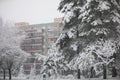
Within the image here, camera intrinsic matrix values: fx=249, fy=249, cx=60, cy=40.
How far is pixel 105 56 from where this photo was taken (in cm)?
1052

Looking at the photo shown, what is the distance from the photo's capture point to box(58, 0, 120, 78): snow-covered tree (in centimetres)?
1079

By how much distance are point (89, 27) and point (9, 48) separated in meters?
11.9

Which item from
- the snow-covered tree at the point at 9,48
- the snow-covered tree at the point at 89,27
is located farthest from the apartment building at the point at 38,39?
the snow-covered tree at the point at 89,27

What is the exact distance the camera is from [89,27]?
1135 centimetres

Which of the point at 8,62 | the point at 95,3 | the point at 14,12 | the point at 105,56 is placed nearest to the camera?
the point at 105,56

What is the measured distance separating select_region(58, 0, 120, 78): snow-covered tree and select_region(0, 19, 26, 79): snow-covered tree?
980cm

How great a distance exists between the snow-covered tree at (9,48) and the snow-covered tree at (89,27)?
32.1 feet

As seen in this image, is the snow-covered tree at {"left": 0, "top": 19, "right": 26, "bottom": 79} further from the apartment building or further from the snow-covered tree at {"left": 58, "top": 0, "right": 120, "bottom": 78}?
the apartment building

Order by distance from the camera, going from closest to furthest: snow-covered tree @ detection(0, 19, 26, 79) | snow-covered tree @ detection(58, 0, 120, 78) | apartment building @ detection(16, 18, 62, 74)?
snow-covered tree @ detection(58, 0, 120, 78) < snow-covered tree @ detection(0, 19, 26, 79) < apartment building @ detection(16, 18, 62, 74)

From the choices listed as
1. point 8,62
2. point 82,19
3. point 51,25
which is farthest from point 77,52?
point 51,25

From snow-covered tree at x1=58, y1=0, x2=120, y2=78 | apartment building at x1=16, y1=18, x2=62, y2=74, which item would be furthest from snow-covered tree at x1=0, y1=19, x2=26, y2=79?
apartment building at x1=16, y1=18, x2=62, y2=74

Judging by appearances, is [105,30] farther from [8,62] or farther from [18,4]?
[18,4]

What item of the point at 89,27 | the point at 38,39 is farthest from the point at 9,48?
the point at 38,39

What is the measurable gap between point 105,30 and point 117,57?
4.23ft
